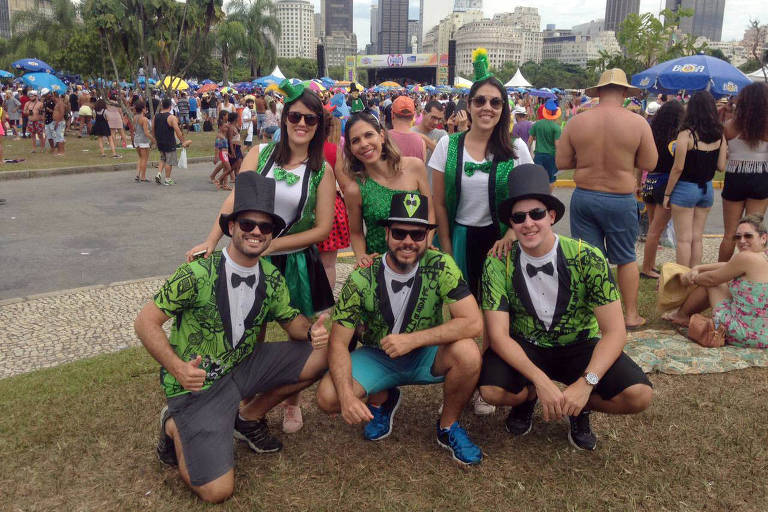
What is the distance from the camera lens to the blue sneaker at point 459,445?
Answer: 328 cm

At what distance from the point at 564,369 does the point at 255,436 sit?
1.71 meters

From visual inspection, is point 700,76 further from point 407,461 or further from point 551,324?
point 407,461

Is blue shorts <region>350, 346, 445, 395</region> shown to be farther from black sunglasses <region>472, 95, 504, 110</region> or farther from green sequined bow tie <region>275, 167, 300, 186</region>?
black sunglasses <region>472, 95, 504, 110</region>

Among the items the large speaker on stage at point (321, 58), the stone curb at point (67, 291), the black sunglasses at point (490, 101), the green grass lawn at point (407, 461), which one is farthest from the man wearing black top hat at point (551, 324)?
the large speaker on stage at point (321, 58)

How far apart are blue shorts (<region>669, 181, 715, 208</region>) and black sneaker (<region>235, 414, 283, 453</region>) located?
173 inches

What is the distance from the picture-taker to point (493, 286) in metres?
3.32

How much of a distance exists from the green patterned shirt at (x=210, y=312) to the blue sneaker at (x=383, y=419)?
814 mm

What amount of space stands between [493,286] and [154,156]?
590 inches

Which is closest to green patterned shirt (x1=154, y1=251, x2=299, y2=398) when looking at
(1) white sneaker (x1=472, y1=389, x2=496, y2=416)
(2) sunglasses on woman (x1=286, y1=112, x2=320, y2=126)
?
(2) sunglasses on woman (x1=286, y1=112, x2=320, y2=126)

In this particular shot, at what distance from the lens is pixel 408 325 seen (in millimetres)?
3354

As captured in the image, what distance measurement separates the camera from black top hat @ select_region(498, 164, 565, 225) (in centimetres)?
311

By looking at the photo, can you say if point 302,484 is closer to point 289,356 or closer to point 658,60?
point 289,356

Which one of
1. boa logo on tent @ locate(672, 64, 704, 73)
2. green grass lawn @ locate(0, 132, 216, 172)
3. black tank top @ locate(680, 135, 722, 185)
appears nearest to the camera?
black tank top @ locate(680, 135, 722, 185)

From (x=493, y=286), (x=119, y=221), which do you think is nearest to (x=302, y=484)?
(x=493, y=286)
